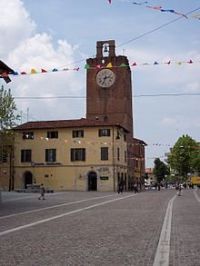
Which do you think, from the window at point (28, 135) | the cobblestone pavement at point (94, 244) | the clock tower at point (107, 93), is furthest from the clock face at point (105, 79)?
the cobblestone pavement at point (94, 244)

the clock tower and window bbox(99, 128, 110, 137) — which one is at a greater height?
the clock tower

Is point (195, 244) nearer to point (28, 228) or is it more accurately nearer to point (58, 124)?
point (28, 228)

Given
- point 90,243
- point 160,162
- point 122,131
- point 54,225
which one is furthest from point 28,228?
point 160,162

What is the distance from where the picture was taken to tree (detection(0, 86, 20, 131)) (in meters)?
50.2

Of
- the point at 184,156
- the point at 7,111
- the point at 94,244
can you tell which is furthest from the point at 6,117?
the point at 184,156

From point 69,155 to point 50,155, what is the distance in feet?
9.99

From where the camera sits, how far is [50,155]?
79.6m

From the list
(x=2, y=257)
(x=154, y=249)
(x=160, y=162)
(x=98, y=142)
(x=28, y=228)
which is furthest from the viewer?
(x=160, y=162)

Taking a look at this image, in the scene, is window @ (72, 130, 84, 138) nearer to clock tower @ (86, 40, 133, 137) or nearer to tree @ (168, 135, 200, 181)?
clock tower @ (86, 40, 133, 137)

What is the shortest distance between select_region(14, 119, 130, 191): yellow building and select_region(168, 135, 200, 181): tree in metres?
40.0

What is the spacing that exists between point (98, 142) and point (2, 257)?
67820 mm

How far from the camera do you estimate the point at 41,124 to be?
271ft

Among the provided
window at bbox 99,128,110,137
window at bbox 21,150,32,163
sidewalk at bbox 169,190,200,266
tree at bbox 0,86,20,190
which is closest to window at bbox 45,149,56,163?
window at bbox 21,150,32,163

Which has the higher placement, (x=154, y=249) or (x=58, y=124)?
(x=58, y=124)
